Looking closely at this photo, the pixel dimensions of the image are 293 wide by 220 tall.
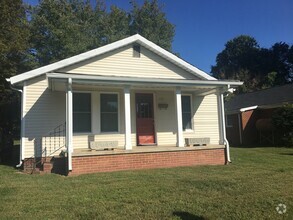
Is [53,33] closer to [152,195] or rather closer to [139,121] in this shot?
[139,121]

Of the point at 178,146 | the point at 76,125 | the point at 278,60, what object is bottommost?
the point at 178,146

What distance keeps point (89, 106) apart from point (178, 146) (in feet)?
11.5

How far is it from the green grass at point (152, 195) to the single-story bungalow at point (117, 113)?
1058 mm

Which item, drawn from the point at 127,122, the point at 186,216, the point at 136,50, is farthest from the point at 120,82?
the point at 186,216

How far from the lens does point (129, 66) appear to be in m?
12.0

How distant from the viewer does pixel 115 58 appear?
39.0 ft

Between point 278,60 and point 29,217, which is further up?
point 278,60

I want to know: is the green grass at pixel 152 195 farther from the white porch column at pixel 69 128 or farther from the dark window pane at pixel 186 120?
the dark window pane at pixel 186 120

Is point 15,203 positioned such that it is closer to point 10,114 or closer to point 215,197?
point 215,197

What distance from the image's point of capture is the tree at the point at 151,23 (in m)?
40.6

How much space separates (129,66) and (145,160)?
13.4 feet

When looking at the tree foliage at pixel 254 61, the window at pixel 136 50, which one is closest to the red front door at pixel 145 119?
the window at pixel 136 50

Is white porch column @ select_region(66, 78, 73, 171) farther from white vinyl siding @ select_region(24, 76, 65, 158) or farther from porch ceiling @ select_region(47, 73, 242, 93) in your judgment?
white vinyl siding @ select_region(24, 76, 65, 158)

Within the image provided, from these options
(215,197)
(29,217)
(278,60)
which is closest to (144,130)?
(215,197)
